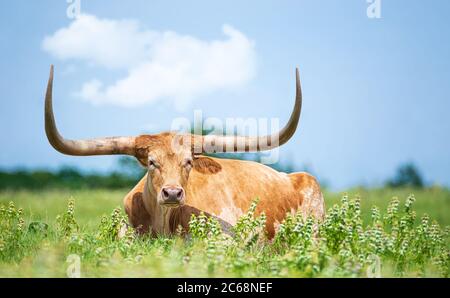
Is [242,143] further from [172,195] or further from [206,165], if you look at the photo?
[172,195]

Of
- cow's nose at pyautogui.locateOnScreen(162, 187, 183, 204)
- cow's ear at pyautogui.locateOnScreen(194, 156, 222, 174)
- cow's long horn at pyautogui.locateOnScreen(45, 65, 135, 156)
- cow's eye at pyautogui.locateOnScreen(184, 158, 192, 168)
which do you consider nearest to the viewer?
cow's nose at pyautogui.locateOnScreen(162, 187, 183, 204)

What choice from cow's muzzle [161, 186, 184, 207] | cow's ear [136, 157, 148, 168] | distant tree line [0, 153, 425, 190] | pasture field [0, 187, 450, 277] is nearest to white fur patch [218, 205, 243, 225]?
pasture field [0, 187, 450, 277]

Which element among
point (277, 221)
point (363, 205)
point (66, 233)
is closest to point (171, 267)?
point (66, 233)

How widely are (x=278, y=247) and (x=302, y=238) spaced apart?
2.57ft

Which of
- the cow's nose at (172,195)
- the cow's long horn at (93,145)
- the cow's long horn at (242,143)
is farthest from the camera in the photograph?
the cow's long horn at (242,143)

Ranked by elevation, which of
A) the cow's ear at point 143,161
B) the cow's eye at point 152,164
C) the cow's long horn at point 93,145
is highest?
the cow's long horn at point 93,145

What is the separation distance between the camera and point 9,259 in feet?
22.4

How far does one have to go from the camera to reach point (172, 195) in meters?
7.27

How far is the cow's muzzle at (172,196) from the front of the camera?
23.9 ft

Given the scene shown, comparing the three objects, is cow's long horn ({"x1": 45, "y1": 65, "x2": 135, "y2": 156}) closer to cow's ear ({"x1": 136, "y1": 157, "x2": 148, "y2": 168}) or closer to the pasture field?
cow's ear ({"x1": 136, "y1": 157, "x2": 148, "y2": 168})

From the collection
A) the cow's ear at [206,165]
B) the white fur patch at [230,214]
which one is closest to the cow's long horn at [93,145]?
the cow's ear at [206,165]

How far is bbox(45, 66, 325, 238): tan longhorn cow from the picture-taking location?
25.5 feet

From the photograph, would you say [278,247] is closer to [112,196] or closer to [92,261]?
[92,261]

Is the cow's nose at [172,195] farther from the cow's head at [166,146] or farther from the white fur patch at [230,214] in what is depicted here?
the white fur patch at [230,214]
